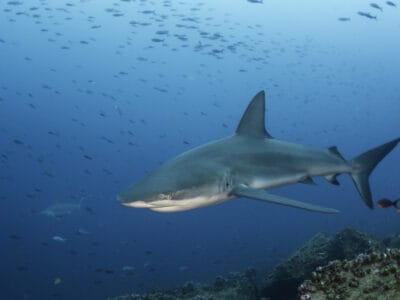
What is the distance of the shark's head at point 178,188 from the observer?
5246mm

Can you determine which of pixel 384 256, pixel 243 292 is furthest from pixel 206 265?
pixel 384 256

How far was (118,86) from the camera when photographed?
16375 centimetres

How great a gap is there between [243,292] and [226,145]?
3655 mm

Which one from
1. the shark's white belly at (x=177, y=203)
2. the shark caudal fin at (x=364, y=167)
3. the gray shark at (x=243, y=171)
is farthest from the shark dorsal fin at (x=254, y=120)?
the shark caudal fin at (x=364, y=167)

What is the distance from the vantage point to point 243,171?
21.0 feet

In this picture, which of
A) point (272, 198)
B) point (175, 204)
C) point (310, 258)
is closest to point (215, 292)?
point (310, 258)

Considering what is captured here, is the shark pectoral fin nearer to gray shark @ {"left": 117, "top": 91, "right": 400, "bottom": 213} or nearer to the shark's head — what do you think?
gray shark @ {"left": 117, "top": 91, "right": 400, "bottom": 213}

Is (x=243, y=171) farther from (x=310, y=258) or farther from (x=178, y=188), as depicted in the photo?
(x=310, y=258)

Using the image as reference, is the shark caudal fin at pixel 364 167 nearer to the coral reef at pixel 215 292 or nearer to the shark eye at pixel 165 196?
the coral reef at pixel 215 292

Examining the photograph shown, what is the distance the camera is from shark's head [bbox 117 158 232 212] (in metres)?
5.25

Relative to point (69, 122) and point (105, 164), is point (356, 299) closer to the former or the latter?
point (105, 164)

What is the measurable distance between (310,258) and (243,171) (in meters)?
2.98

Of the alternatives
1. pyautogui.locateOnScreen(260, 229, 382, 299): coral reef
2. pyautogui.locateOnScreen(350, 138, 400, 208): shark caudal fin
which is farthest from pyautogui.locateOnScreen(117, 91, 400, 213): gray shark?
pyautogui.locateOnScreen(260, 229, 382, 299): coral reef

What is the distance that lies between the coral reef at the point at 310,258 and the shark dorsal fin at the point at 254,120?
2.70 meters
